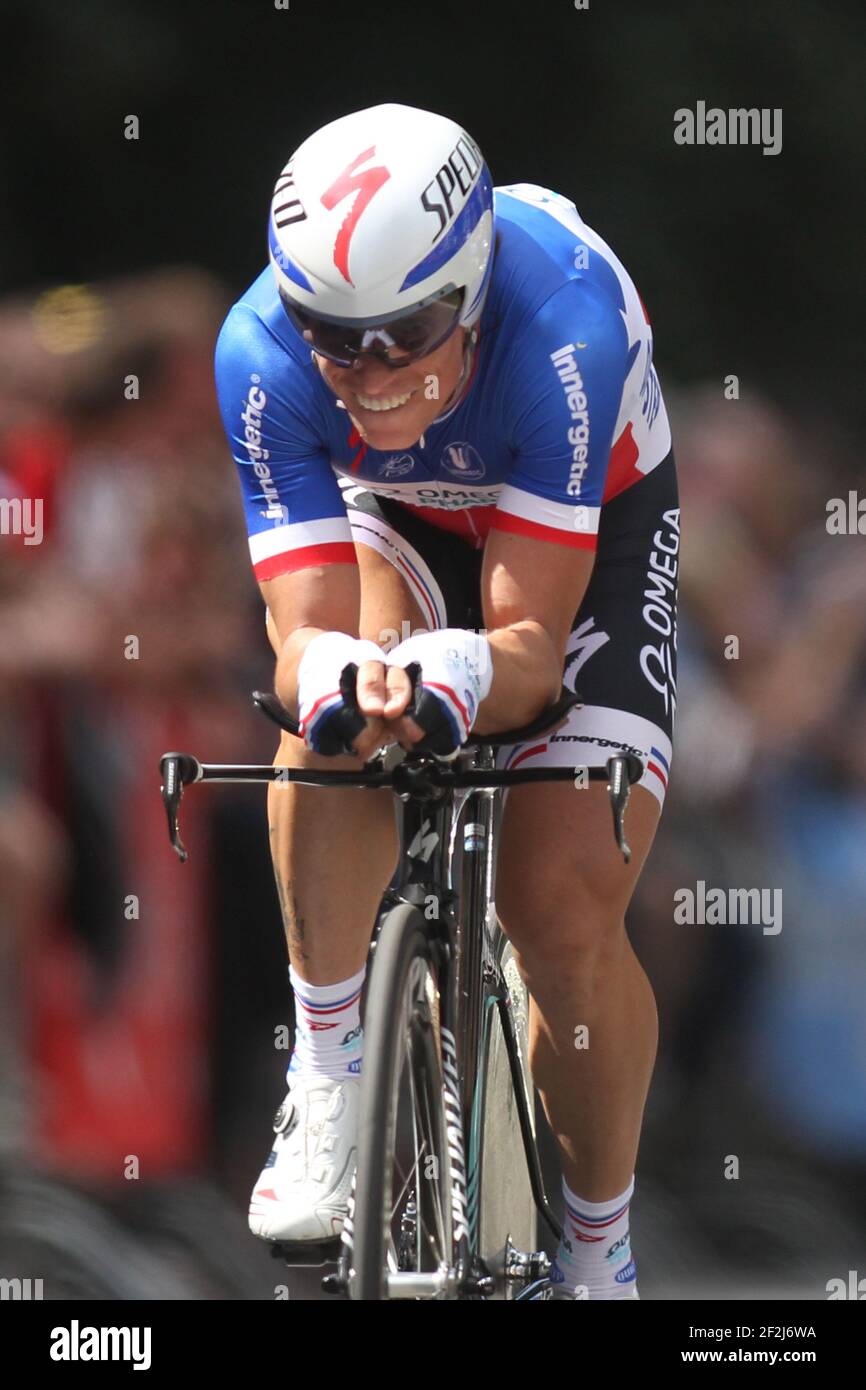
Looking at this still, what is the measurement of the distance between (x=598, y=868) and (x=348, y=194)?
48.4 inches

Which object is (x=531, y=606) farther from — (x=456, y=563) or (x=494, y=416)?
(x=456, y=563)

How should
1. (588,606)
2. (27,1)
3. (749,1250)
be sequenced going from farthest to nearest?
1. (749,1250)
2. (27,1)
3. (588,606)

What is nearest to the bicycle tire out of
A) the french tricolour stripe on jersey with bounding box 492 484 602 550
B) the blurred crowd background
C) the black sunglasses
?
the french tricolour stripe on jersey with bounding box 492 484 602 550

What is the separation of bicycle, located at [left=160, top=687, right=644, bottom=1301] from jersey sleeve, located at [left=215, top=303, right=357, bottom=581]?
392 millimetres

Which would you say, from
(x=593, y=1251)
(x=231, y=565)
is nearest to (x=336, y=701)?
(x=593, y=1251)

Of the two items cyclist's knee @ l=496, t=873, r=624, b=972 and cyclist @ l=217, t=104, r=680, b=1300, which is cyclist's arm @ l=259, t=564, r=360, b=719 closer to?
cyclist @ l=217, t=104, r=680, b=1300

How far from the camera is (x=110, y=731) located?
489cm

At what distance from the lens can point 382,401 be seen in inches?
128

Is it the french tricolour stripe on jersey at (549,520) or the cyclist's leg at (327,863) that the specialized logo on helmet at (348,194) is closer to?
the french tricolour stripe on jersey at (549,520)

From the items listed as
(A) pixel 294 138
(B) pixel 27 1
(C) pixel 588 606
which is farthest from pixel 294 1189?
(B) pixel 27 1

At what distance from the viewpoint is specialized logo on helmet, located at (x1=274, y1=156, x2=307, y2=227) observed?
3150 millimetres

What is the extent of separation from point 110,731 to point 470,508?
4.69ft

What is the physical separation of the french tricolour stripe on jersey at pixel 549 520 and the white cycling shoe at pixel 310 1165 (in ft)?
3.16

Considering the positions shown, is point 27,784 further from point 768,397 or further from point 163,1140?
point 768,397
